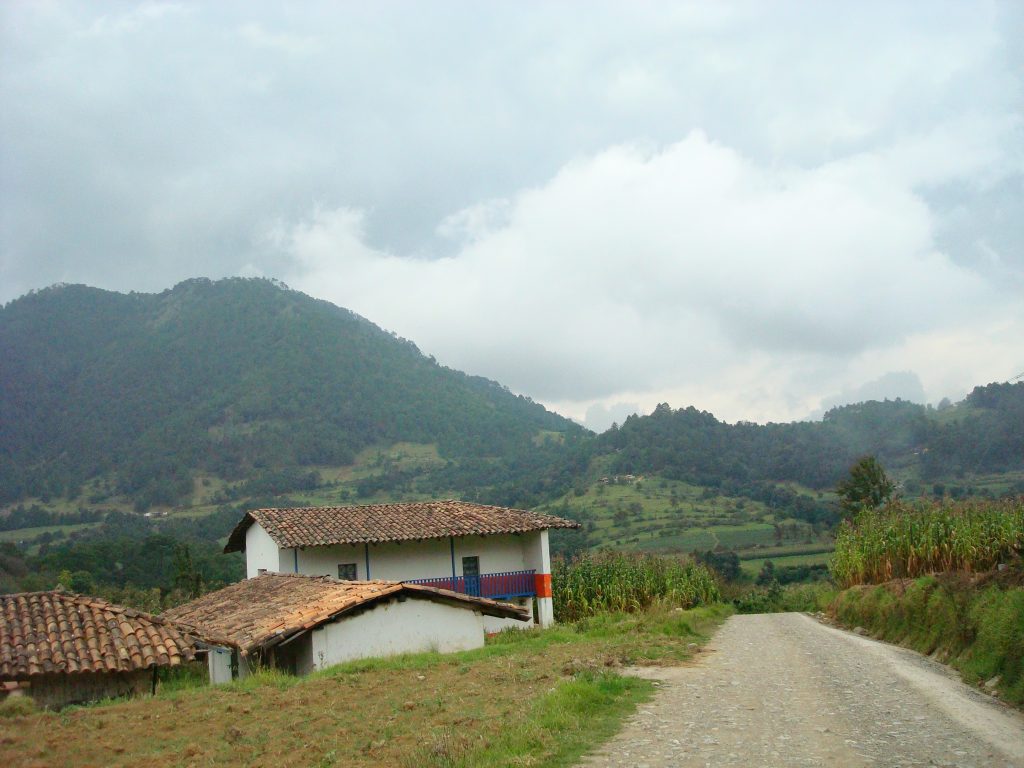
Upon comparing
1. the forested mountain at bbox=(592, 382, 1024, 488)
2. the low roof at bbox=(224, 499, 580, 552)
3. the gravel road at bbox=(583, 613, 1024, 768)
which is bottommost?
the gravel road at bbox=(583, 613, 1024, 768)

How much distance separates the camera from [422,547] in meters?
34.5

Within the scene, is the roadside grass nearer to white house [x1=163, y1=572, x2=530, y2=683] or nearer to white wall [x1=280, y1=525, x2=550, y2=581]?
white house [x1=163, y1=572, x2=530, y2=683]

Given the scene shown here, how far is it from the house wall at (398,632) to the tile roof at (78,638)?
3043 millimetres

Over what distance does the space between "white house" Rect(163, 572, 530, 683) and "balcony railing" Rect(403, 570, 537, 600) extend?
34.8ft

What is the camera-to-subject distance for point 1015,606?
12711 mm

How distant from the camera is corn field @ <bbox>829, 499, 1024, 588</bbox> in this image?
69.2ft

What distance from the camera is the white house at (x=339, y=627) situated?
19.9 m

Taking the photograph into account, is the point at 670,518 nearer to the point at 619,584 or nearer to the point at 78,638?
the point at 619,584

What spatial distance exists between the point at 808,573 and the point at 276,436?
289ft

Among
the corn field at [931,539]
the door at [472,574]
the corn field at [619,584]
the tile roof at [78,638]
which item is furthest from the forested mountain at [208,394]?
the corn field at [931,539]

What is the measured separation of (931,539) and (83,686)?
2117 cm

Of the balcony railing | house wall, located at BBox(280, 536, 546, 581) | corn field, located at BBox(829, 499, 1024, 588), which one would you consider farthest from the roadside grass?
the balcony railing

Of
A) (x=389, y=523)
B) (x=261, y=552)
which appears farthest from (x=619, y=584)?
(x=261, y=552)

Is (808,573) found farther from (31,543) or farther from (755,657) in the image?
(31,543)
